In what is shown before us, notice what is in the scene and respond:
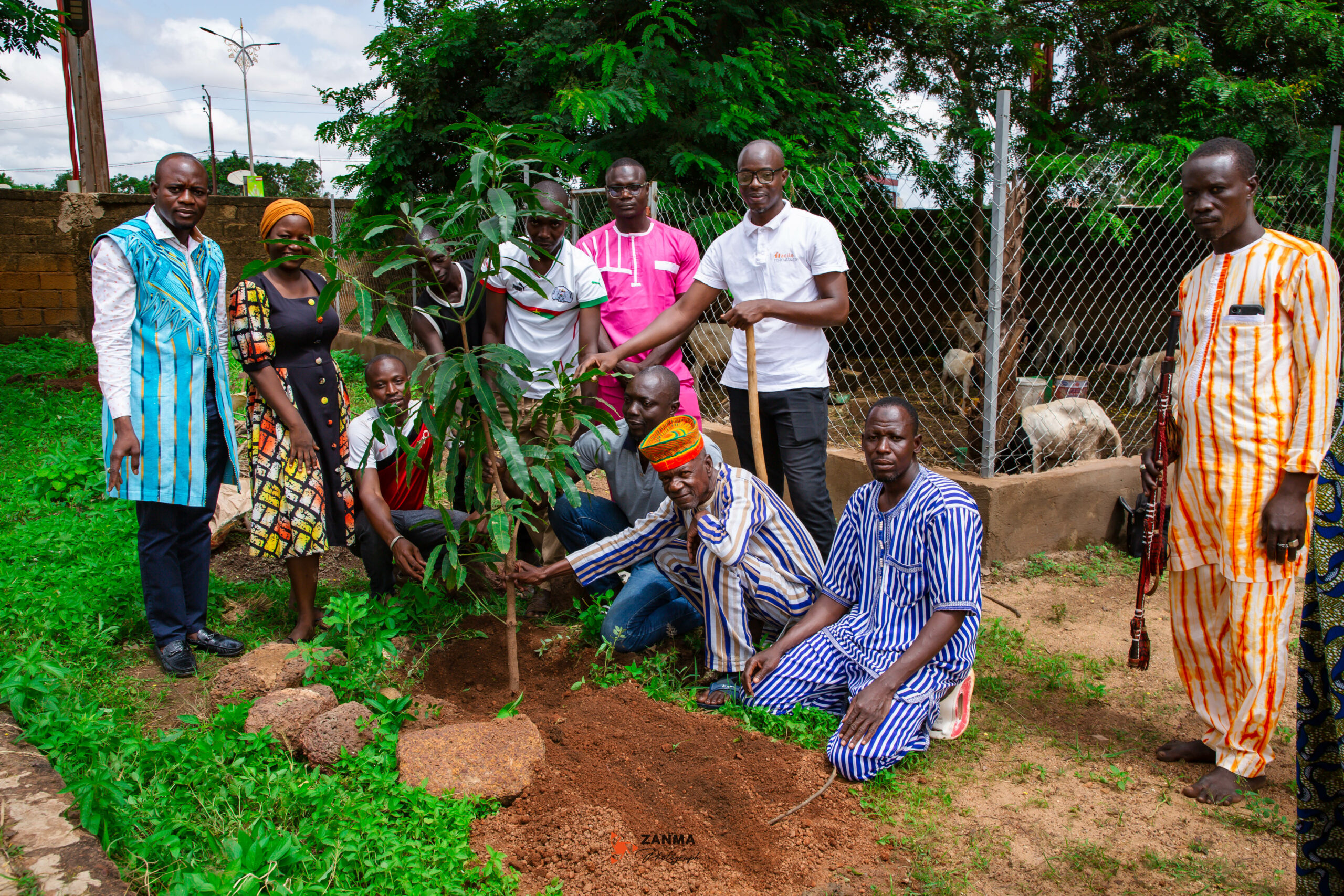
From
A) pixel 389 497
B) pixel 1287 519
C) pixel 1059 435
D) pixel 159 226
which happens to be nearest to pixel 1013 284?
pixel 1059 435

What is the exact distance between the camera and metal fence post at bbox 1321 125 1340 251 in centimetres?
538

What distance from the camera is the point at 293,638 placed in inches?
145

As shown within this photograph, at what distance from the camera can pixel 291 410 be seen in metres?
3.55

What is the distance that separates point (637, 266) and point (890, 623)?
207cm

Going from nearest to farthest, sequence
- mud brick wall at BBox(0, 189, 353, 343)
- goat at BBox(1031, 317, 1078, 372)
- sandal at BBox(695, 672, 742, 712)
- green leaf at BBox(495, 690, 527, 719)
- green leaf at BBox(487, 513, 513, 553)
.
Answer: green leaf at BBox(487, 513, 513, 553) < green leaf at BBox(495, 690, 527, 719) < sandal at BBox(695, 672, 742, 712) < goat at BBox(1031, 317, 1078, 372) < mud brick wall at BBox(0, 189, 353, 343)

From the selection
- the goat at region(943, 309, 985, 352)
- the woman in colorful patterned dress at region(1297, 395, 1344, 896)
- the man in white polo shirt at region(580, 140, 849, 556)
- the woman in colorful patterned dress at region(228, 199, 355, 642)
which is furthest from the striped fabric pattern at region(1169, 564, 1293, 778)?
the goat at region(943, 309, 985, 352)

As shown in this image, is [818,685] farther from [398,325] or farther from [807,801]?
[398,325]

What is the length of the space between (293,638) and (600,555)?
1.34 meters

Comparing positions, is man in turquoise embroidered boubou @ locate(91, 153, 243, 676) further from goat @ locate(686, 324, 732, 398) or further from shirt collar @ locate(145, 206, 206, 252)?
goat @ locate(686, 324, 732, 398)

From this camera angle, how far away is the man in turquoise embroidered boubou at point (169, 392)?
325 cm

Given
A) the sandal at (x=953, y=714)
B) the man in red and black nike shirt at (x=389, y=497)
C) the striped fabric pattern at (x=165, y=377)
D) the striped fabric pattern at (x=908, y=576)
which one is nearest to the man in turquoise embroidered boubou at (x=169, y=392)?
the striped fabric pattern at (x=165, y=377)

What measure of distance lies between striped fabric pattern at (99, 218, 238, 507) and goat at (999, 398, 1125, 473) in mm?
3793

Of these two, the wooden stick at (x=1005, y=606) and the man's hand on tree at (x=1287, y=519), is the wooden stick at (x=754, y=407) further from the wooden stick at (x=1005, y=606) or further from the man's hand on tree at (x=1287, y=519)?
the man's hand on tree at (x=1287, y=519)

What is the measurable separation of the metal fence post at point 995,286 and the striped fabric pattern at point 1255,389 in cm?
159
